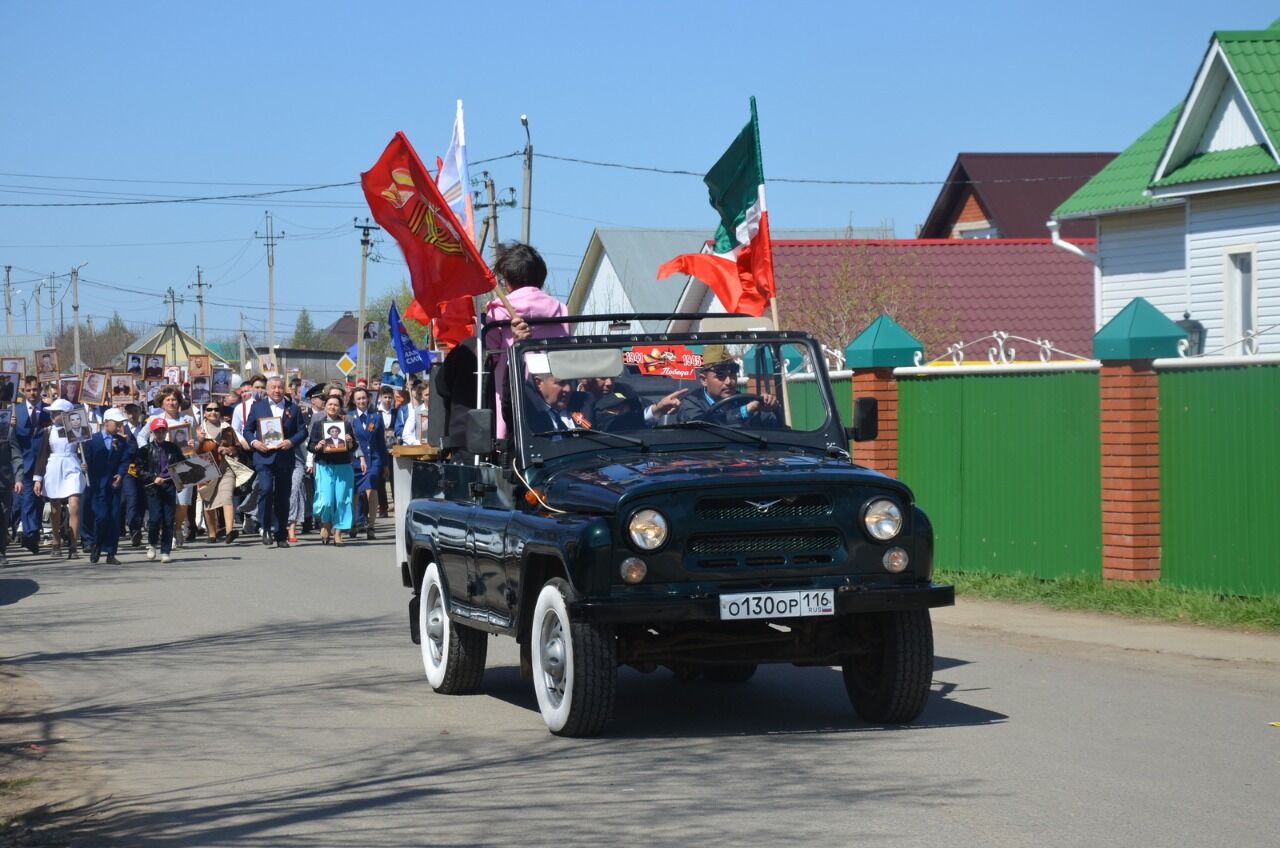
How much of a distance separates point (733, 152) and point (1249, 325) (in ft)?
52.9

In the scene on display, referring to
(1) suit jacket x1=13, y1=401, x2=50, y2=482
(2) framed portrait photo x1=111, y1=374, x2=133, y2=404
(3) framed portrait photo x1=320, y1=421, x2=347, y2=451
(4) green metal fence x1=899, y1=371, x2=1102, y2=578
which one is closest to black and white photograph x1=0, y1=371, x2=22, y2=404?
(1) suit jacket x1=13, y1=401, x2=50, y2=482

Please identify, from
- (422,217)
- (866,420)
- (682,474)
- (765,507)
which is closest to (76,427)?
(422,217)

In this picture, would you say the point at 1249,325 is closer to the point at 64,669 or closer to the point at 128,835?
the point at 64,669

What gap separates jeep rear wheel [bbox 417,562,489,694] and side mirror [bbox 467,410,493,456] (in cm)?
150

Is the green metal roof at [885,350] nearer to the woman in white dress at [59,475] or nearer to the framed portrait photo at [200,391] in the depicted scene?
the woman in white dress at [59,475]

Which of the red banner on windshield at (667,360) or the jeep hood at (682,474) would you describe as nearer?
the jeep hood at (682,474)

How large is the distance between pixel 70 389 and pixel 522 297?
1951 cm

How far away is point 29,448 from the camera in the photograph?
2470 centimetres

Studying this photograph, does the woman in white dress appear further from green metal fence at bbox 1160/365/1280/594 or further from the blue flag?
green metal fence at bbox 1160/365/1280/594

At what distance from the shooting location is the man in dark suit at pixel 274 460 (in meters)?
24.2

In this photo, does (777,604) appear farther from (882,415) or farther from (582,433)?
(882,415)

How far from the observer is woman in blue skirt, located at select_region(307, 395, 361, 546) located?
23984 millimetres

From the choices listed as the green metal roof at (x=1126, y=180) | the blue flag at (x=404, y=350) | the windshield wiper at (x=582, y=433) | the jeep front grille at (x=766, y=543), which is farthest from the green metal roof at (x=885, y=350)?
the green metal roof at (x=1126, y=180)

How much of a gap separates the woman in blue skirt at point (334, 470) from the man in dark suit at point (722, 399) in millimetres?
14919
